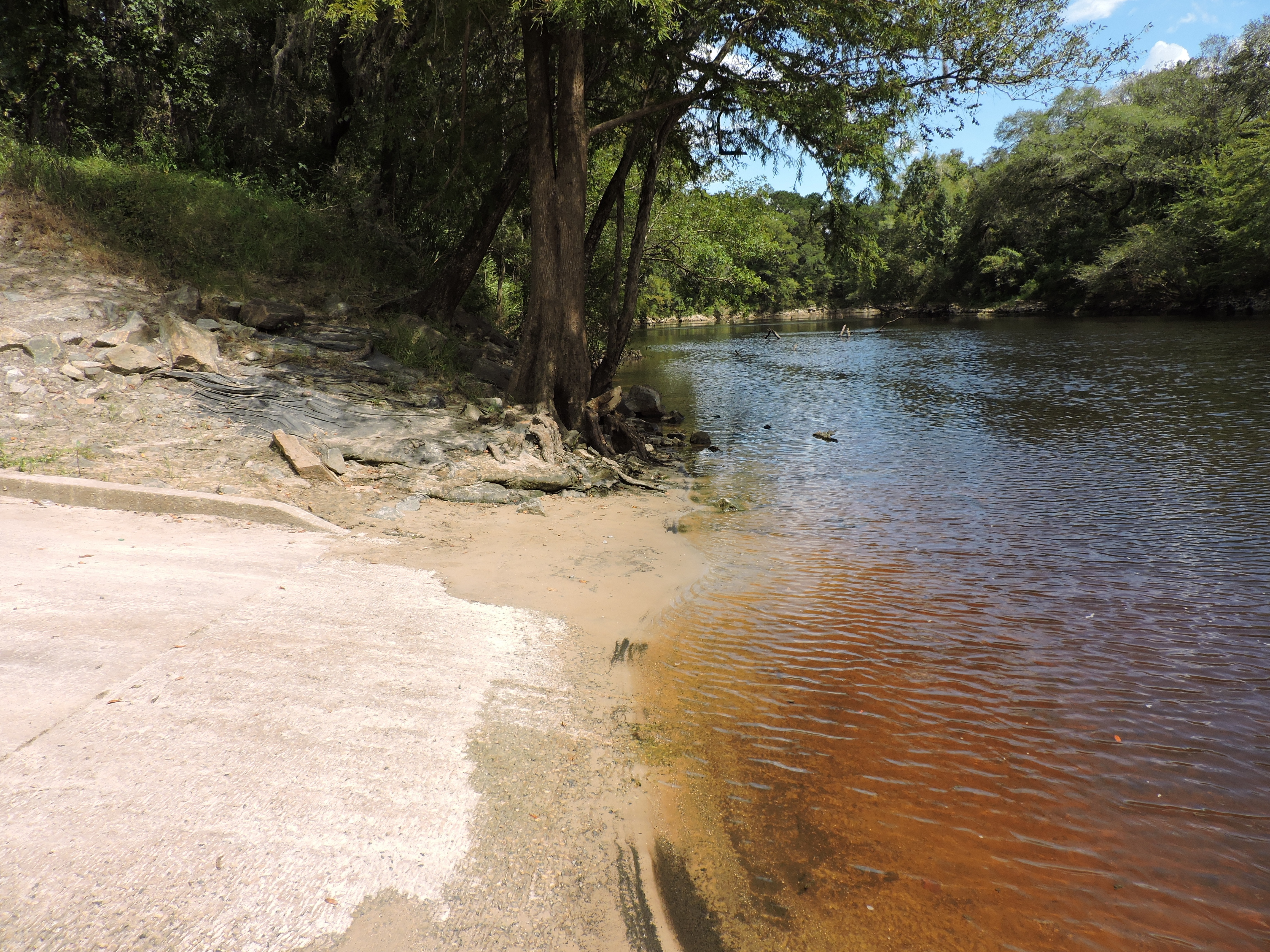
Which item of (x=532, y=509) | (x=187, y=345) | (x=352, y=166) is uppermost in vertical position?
(x=352, y=166)

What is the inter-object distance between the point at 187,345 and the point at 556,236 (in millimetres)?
5973

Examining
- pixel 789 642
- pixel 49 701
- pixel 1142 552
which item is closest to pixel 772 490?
pixel 1142 552

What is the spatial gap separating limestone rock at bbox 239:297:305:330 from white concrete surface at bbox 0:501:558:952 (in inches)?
272

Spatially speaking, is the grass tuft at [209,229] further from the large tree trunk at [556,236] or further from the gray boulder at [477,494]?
the gray boulder at [477,494]

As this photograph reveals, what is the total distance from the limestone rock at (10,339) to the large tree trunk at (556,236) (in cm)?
676

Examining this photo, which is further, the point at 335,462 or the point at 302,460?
the point at 335,462

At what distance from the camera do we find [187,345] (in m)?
9.77

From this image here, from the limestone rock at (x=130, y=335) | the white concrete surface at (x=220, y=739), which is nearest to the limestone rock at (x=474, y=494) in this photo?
the white concrete surface at (x=220, y=739)

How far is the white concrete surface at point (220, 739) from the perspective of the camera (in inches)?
102

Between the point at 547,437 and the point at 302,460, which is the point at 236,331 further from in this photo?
the point at 547,437

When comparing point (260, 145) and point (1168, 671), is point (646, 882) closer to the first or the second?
point (1168, 671)

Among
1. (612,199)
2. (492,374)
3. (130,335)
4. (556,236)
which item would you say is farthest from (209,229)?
(612,199)

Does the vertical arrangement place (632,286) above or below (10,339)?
above

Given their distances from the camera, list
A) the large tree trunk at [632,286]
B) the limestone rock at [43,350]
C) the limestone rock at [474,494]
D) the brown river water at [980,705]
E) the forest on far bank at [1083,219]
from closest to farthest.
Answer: the brown river water at [980,705]
the limestone rock at [43,350]
the limestone rock at [474,494]
the large tree trunk at [632,286]
the forest on far bank at [1083,219]
